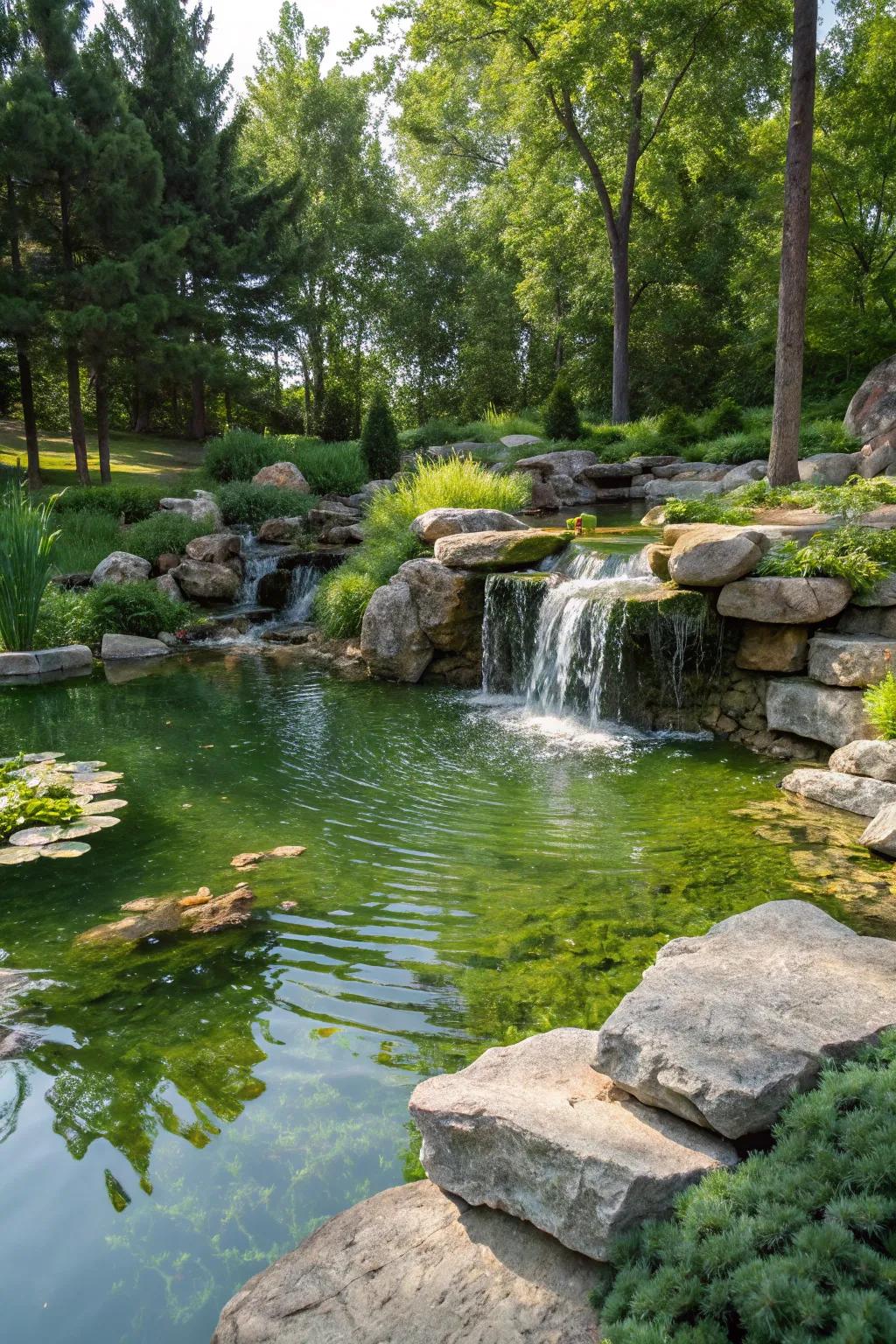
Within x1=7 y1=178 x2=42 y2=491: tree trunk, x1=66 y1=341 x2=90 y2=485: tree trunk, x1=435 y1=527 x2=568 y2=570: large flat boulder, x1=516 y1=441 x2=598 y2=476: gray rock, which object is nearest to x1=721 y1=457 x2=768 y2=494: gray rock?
x1=516 y1=441 x2=598 y2=476: gray rock

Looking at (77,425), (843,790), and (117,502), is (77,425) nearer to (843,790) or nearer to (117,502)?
(117,502)

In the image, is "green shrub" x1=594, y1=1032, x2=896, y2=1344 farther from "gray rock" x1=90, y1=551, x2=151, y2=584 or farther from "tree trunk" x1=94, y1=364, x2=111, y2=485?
"tree trunk" x1=94, y1=364, x2=111, y2=485

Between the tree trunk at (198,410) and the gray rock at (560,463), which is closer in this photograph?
the gray rock at (560,463)

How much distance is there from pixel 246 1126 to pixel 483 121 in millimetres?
32150

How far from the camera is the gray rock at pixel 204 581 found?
1297cm

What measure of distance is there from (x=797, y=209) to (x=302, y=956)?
988cm

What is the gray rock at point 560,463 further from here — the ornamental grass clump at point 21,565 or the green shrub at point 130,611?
the ornamental grass clump at point 21,565

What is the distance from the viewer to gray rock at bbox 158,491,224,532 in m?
14.6

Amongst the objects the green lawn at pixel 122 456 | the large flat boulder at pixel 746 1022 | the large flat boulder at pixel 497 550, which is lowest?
the large flat boulder at pixel 746 1022

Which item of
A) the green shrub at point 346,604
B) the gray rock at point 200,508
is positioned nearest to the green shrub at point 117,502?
the gray rock at point 200,508

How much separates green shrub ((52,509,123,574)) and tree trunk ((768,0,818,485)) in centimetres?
978

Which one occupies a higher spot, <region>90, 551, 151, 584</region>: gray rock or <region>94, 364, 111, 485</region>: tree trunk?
<region>94, 364, 111, 485</region>: tree trunk

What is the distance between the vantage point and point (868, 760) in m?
5.51

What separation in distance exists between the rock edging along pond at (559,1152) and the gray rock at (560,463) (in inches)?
626
